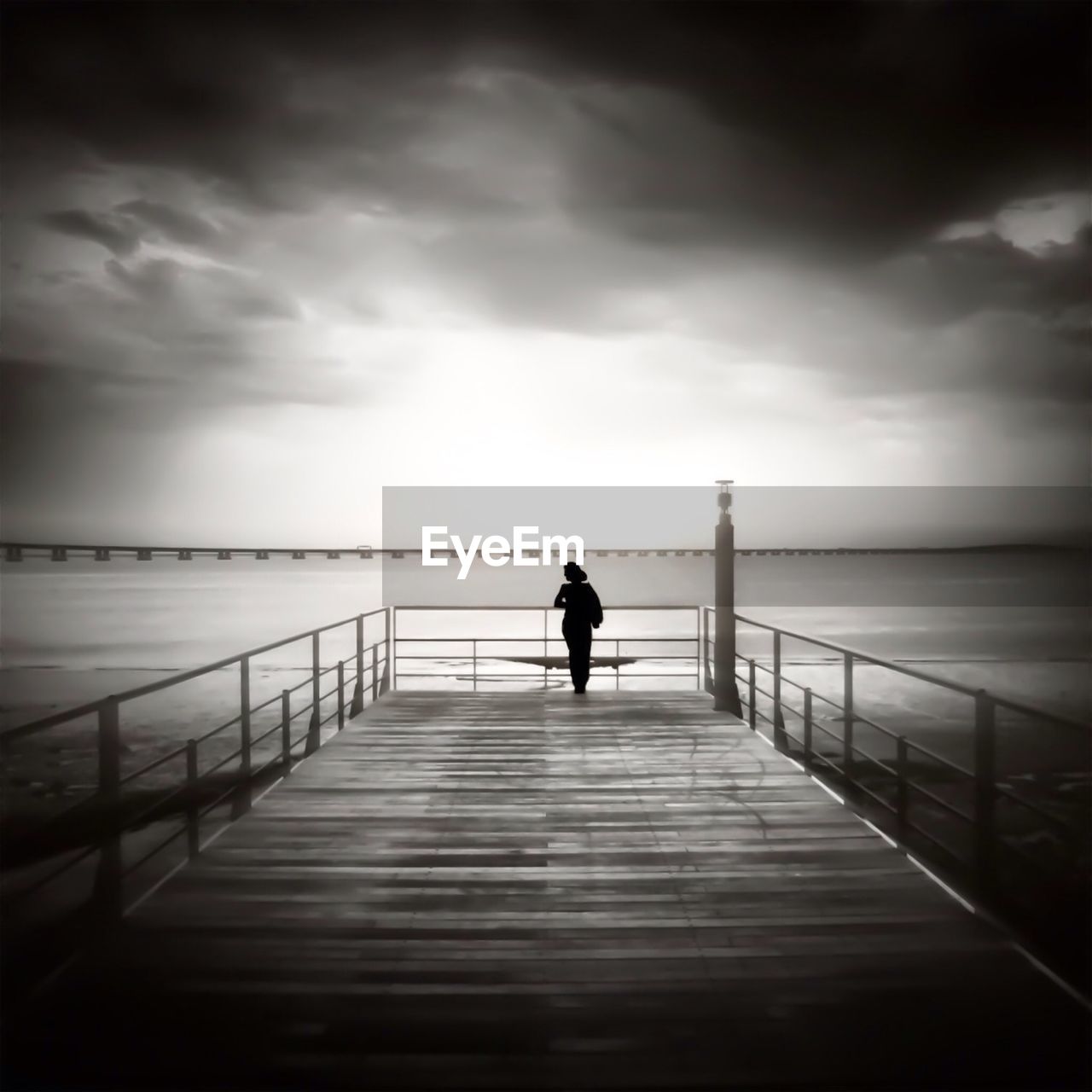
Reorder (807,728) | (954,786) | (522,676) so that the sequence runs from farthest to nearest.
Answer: (954,786) → (522,676) → (807,728)

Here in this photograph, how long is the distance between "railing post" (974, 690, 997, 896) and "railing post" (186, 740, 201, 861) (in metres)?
3.93

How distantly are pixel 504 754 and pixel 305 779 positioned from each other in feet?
5.65

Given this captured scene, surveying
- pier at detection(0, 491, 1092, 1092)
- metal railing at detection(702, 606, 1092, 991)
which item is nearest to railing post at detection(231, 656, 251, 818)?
pier at detection(0, 491, 1092, 1092)

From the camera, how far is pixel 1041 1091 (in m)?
2.54

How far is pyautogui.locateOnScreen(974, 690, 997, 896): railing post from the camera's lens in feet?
12.0

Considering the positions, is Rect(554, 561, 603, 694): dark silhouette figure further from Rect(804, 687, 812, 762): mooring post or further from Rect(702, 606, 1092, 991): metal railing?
Rect(804, 687, 812, 762): mooring post

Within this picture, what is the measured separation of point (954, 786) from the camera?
13203mm

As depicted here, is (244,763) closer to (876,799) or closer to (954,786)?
(876,799)

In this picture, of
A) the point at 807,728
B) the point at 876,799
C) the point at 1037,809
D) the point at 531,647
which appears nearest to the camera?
the point at 1037,809

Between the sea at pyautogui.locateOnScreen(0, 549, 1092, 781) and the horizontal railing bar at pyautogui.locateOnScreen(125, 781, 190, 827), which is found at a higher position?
the horizontal railing bar at pyautogui.locateOnScreen(125, 781, 190, 827)

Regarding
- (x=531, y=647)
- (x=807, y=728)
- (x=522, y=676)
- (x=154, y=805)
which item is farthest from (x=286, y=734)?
(x=531, y=647)

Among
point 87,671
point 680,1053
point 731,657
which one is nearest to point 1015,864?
point 731,657

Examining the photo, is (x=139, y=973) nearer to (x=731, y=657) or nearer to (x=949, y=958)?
(x=949, y=958)

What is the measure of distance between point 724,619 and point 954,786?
260 inches
